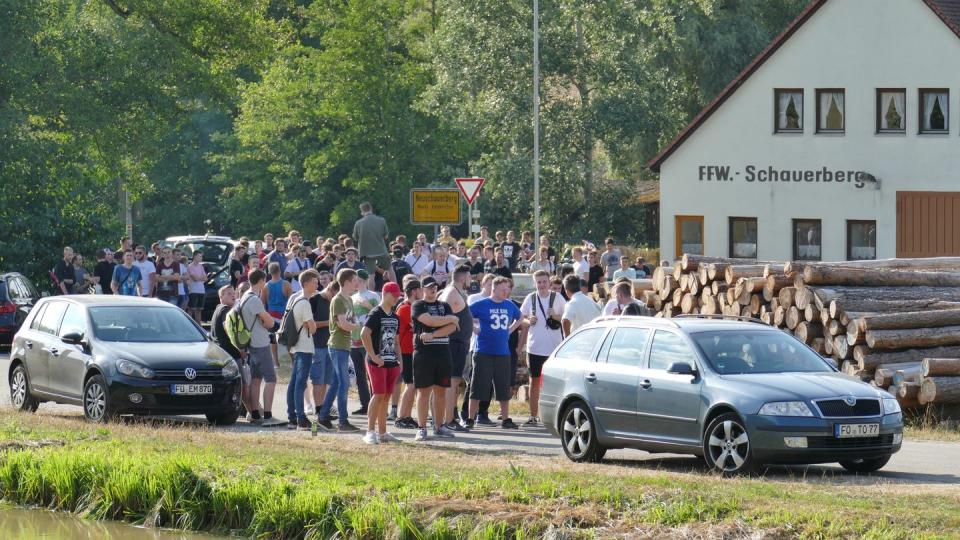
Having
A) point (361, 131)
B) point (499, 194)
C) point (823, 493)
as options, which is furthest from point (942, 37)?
point (823, 493)

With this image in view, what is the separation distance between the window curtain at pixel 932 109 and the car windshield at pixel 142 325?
2585 cm

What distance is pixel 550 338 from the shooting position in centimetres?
1973

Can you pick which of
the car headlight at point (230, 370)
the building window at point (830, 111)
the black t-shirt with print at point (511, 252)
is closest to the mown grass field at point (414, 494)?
the car headlight at point (230, 370)

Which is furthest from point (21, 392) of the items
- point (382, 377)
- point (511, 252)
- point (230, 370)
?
point (511, 252)

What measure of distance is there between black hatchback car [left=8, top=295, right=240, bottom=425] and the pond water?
402 centimetres

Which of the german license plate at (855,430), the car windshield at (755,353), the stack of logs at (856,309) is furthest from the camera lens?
the stack of logs at (856,309)

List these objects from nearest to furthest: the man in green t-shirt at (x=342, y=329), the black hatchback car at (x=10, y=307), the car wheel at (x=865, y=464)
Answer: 1. the car wheel at (x=865, y=464)
2. the man in green t-shirt at (x=342, y=329)
3. the black hatchback car at (x=10, y=307)

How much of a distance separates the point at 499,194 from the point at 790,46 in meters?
12.8

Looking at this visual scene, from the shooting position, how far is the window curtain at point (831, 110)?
42.7m

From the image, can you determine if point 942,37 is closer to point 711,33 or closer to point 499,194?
point 711,33

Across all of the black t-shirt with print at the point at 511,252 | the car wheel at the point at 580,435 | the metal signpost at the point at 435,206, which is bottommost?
the car wheel at the point at 580,435

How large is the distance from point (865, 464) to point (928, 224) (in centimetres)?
2748

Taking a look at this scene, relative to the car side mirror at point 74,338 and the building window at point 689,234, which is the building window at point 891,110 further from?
the car side mirror at point 74,338

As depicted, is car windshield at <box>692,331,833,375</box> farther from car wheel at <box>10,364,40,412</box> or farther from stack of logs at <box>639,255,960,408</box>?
car wheel at <box>10,364,40,412</box>
